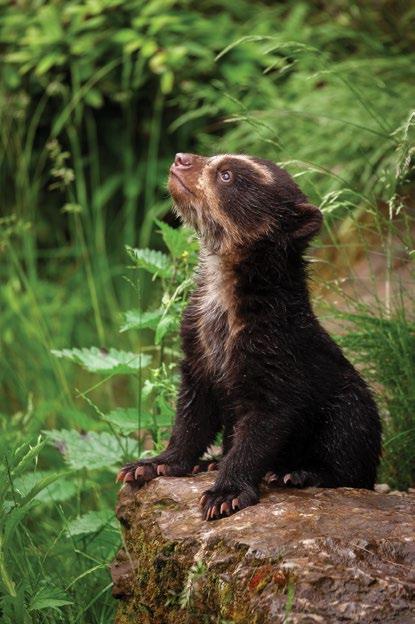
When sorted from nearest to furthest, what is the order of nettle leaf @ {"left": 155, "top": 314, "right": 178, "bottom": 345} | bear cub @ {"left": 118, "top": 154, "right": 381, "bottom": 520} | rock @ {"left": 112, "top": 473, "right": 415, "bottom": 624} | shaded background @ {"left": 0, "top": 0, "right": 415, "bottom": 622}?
rock @ {"left": 112, "top": 473, "right": 415, "bottom": 624} < bear cub @ {"left": 118, "top": 154, "right": 381, "bottom": 520} < nettle leaf @ {"left": 155, "top": 314, "right": 178, "bottom": 345} < shaded background @ {"left": 0, "top": 0, "right": 415, "bottom": 622}

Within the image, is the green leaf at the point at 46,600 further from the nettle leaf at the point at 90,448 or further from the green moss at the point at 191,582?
the nettle leaf at the point at 90,448

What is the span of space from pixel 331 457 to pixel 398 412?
0.73 m

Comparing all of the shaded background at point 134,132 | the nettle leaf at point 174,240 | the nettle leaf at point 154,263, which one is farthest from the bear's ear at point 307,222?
the shaded background at point 134,132

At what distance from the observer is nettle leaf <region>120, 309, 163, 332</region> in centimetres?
390

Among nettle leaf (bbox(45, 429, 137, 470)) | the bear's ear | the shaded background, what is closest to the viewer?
the bear's ear

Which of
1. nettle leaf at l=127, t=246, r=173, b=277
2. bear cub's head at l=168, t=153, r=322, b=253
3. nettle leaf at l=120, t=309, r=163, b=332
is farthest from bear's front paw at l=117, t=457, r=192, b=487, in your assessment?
nettle leaf at l=127, t=246, r=173, b=277

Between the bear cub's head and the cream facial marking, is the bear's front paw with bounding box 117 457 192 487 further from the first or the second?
the cream facial marking

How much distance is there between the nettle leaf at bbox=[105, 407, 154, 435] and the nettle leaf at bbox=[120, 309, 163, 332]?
1.06ft

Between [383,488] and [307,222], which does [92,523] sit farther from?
[307,222]

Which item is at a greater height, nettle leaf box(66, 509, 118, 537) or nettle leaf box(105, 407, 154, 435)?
nettle leaf box(105, 407, 154, 435)

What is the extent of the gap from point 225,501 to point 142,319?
45.7 inches

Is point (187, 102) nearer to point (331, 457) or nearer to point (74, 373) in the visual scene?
point (74, 373)

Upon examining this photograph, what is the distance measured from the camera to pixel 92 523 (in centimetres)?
380

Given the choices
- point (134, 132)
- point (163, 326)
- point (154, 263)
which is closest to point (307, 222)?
point (163, 326)
